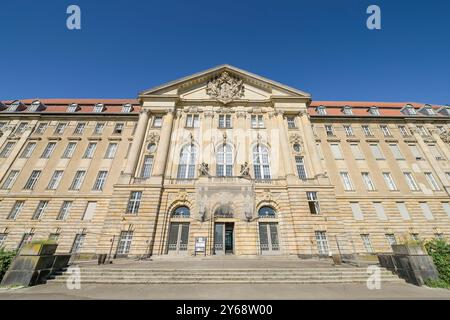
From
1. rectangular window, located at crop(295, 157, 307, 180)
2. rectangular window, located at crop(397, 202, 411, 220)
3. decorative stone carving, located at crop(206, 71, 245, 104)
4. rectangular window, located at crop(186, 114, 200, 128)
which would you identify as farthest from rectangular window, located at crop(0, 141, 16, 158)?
rectangular window, located at crop(397, 202, 411, 220)

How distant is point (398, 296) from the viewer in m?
6.39

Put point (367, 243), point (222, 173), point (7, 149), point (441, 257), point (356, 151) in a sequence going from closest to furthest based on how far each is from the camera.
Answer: point (441, 257)
point (367, 243)
point (222, 173)
point (7, 149)
point (356, 151)

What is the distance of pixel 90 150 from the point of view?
Result: 2448 cm

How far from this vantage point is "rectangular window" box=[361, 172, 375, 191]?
22405mm

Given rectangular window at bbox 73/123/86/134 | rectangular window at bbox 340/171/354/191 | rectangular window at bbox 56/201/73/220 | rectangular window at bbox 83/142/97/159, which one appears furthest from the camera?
rectangular window at bbox 73/123/86/134

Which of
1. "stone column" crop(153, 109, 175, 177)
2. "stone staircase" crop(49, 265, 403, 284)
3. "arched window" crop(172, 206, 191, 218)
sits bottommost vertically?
"stone staircase" crop(49, 265, 403, 284)

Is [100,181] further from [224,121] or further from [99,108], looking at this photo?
[224,121]

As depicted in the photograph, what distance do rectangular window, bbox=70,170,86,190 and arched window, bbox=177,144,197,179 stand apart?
12.2 metres

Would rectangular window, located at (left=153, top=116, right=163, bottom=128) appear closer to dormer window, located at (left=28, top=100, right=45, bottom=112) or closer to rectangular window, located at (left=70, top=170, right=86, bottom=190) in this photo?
rectangular window, located at (left=70, top=170, right=86, bottom=190)

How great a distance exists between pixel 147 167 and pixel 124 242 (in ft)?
26.2

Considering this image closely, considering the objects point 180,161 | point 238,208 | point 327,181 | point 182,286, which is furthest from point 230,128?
point 182,286

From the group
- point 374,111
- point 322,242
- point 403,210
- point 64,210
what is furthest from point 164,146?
point 374,111

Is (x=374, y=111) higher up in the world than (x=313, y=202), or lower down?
higher up

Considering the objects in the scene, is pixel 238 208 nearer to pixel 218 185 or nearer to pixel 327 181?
pixel 218 185
